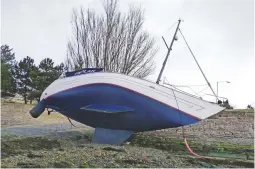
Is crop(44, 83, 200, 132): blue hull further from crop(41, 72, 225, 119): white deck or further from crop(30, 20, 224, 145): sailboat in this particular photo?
crop(41, 72, 225, 119): white deck

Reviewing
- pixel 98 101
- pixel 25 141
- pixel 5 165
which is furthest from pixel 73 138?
pixel 5 165

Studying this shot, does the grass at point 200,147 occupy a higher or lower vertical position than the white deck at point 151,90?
lower

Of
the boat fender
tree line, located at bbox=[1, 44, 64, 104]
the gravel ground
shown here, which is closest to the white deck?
the boat fender

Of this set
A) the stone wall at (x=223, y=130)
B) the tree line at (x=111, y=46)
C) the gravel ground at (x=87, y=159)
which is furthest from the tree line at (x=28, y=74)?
the gravel ground at (x=87, y=159)

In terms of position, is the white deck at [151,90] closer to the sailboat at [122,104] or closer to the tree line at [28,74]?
the sailboat at [122,104]

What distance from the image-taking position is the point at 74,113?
31.9ft

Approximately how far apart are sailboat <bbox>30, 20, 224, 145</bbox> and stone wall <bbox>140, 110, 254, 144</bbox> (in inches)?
65.4

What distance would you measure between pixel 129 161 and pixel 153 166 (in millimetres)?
474

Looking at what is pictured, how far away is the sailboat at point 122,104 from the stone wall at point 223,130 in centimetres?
166

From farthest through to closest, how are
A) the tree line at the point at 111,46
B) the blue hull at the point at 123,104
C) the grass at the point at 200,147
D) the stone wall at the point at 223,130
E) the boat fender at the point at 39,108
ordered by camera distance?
the tree line at the point at 111,46, the stone wall at the point at 223,130, the boat fender at the point at 39,108, the blue hull at the point at 123,104, the grass at the point at 200,147

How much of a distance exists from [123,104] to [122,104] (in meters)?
0.02

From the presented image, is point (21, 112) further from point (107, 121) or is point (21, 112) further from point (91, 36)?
point (107, 121)

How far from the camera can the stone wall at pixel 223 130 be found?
11352mm

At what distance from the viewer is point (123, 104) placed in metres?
9.17
